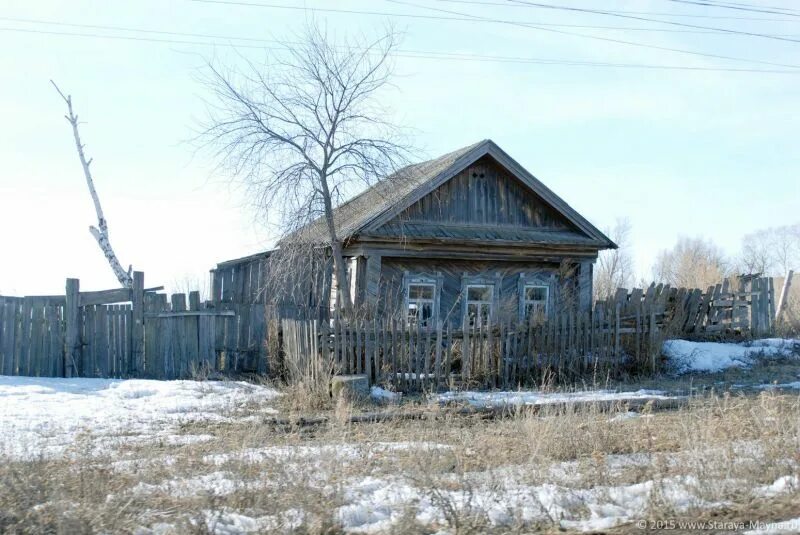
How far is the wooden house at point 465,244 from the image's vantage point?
18094 millimetres

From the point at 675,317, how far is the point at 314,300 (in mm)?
9704

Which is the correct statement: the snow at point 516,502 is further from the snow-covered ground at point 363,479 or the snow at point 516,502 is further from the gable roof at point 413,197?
the gable roof at point 413,197

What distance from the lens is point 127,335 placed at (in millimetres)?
14922

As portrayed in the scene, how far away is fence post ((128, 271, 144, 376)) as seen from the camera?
1491 centimetres

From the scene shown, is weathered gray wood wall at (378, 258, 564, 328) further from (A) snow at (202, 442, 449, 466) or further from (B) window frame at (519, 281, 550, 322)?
(A) snow at (202, 442, 449, 466)

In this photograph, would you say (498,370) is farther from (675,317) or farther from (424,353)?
(675,317)

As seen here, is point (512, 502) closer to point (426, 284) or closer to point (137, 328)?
point (137, 328)

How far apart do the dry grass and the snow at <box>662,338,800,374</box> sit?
8.12 metres

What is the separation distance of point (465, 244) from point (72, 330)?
8933 millimetres

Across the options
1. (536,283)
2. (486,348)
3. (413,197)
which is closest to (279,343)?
(486,348)

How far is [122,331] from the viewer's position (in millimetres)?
14875

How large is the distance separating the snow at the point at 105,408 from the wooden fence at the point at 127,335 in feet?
2.86

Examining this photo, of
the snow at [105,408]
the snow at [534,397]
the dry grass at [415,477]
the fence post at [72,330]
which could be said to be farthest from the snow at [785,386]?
the fence post at [72,330]

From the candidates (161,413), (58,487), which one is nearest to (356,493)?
(58,487)
